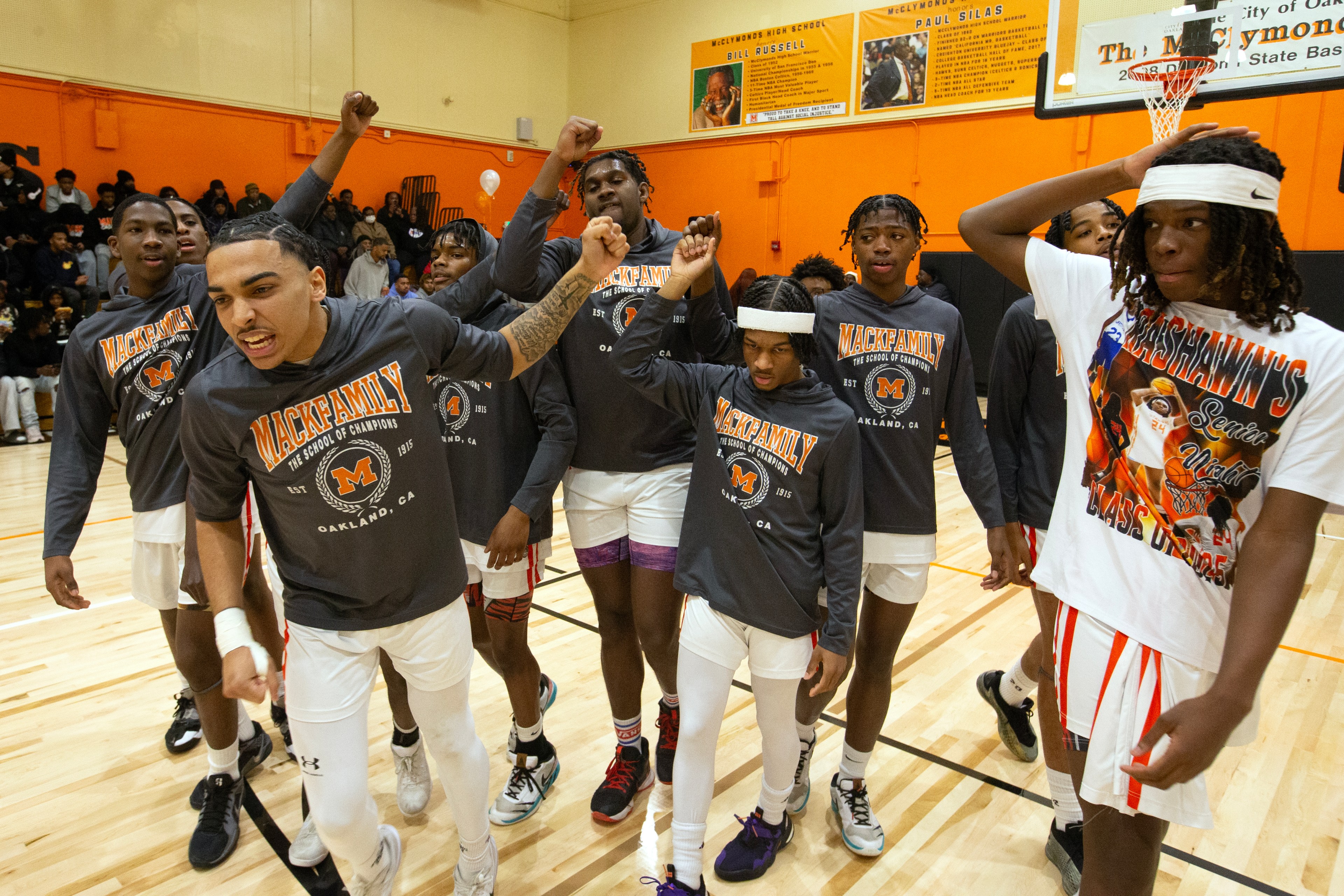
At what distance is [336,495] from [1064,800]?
237cm

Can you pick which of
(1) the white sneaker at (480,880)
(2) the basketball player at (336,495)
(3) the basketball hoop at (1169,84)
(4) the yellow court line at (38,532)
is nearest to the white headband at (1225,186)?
(2) the basketball player at (336,495)

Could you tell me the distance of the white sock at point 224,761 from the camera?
2826 millimetres

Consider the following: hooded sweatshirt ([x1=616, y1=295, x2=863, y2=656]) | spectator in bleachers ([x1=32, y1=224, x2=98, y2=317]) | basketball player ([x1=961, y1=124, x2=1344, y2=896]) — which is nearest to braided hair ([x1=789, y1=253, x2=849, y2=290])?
hooded sweatshirt ([x1=616, y1=295, x2=863, y2=656])

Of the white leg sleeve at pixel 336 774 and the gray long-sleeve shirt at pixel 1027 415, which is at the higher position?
the gray long-sleeve shirt at pixel 1027 415

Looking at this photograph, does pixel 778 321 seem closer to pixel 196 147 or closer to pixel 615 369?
pixel 615 369

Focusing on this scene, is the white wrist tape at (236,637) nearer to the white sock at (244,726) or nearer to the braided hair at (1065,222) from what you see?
the white sock at (244,726)

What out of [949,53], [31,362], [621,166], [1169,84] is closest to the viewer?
[621,166]

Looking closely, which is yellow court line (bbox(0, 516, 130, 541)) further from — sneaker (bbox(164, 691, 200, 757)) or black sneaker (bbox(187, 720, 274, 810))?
black sneaker (bbox(187, 720, 274, 810))

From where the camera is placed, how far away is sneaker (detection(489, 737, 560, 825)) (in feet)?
9.39

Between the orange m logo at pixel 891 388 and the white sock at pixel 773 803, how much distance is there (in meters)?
1.21

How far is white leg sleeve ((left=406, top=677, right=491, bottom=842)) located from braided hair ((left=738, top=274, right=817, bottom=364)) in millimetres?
1301

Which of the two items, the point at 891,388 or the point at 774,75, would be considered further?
the point at 774,75

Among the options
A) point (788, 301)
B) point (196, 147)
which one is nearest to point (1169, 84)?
point (788, 301)

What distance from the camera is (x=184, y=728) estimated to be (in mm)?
3350
